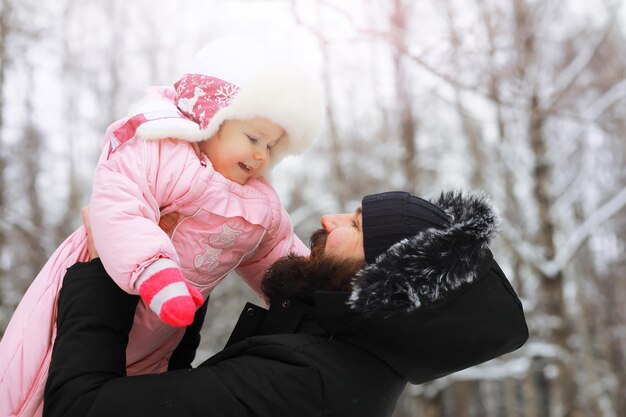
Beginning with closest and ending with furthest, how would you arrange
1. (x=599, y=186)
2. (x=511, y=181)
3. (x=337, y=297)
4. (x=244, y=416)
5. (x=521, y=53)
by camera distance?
(x=244, y=416), (x=337, y=297), (x=521, y=53), (x=511, y=181), (x=599, y=186)

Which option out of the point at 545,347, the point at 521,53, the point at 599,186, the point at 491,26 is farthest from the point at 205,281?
the point at 599,186

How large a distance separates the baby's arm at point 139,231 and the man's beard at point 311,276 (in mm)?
369

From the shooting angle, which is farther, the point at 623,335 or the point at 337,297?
the point at 623,335

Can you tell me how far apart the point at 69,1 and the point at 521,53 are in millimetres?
9124

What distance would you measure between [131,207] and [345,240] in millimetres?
650

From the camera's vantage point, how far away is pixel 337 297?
1732 mm

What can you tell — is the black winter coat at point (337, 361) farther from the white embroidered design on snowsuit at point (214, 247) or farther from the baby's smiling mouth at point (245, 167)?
the baby's smiling mouth at point (245, 167)

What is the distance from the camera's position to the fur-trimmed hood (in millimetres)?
1674

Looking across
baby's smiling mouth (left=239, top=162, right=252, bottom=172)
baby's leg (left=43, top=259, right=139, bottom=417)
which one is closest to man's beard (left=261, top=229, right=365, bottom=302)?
baby's smiling mouth (left=239, top=162, right=252, bottom=172)

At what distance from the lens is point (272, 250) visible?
220 centimetres

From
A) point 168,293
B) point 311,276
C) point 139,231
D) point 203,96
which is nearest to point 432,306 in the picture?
point 311,276

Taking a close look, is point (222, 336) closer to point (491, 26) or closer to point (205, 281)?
point (491, 26)

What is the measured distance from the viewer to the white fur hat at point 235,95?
193cm

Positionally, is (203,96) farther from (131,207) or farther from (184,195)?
(131,207)
